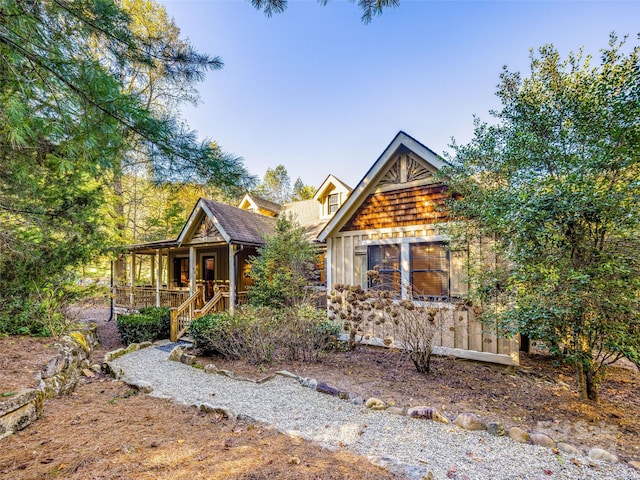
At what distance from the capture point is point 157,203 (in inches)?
827

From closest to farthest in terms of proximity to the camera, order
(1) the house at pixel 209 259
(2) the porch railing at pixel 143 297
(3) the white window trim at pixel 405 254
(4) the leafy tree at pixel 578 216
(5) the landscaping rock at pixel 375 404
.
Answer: (4) the leafy tree at pixel 578 216 < (5) the landscaping rock at pixel 375 404 < (3) the white window trim at pixel 405 254 < (1) the house at pixel 209 259 < (2) the porch railing at pixel 143 297

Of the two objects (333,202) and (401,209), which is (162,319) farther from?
(333,202)

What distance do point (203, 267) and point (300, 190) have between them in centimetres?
2334

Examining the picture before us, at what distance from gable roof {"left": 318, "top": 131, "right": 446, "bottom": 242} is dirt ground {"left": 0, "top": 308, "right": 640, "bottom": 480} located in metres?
3.85

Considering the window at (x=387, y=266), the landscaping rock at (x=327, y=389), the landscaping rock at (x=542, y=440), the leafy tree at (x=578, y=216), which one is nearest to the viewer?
the landscaping rock at (x=542, y=440)

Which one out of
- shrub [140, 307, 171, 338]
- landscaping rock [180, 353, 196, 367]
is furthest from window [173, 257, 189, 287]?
landscaping rock [180, 353, 196, 367]

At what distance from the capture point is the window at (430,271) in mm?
7047

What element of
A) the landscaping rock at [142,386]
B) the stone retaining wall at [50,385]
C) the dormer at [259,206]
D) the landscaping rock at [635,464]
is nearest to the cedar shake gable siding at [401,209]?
the landscaping rock at [635,464]

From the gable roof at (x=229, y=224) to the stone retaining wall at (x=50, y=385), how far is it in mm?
4904

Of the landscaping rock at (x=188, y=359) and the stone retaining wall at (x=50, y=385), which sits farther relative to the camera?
the landscaping rock at (x=188, y=359)

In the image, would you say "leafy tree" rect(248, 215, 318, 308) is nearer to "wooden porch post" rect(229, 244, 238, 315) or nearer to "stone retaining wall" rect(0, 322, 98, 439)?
"wooden porch post" rect(229, 244, 238, 315)

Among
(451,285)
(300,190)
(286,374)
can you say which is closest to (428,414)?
(286,374)

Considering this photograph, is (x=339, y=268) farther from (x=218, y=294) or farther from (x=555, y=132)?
(x=555, y=132)

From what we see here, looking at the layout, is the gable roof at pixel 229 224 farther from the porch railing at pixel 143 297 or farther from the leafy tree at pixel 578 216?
the leafy tree at pixel 578 216
